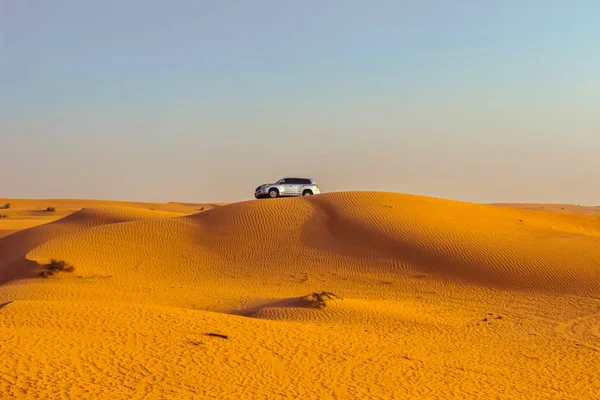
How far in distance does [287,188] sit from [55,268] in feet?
51.8

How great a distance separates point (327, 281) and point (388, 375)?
984cm

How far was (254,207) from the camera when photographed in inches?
981

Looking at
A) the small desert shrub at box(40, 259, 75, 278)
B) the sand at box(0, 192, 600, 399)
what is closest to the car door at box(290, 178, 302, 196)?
the sand at box(0, 192, 600, 399)

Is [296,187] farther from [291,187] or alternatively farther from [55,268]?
[55,268]

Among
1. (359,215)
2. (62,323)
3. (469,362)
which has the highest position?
(359,215)

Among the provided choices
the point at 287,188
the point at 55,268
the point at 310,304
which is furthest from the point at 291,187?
the point at 310,304

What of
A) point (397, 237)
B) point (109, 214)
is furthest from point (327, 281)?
point (109, 214)

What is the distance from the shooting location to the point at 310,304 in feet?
46.9

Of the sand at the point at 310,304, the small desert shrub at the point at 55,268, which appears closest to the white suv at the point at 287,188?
the sand at the point at 310,304

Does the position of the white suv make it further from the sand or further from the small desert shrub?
the small desert shrub

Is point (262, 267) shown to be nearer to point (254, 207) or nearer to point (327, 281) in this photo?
point (327, 281)

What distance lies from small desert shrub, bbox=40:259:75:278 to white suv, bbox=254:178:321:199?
1444 cm

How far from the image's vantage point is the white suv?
→ 1287 inches

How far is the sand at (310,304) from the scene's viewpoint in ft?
27.5
